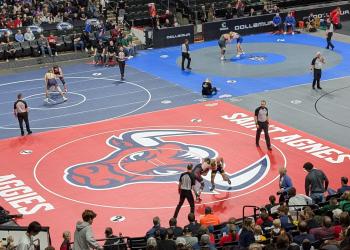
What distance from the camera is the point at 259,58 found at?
39125 mm

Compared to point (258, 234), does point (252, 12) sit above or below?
above

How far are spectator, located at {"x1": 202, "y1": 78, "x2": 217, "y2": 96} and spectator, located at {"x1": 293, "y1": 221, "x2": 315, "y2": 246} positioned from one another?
1832 cm

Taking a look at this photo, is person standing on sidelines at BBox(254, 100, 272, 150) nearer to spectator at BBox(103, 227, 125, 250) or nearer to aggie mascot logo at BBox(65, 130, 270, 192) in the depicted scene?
aggie mascot logo at BBox(65, 130, 270, 192)

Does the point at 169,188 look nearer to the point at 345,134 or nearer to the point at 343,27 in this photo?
the point at 345,134

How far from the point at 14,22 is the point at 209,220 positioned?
26862 mm

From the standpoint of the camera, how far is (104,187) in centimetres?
2258

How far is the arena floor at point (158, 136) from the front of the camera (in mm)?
21578

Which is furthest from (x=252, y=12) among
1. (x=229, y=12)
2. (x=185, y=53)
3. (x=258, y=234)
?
(x=258, y=234)

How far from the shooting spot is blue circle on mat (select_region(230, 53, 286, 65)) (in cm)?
3827

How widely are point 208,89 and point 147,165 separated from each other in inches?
348

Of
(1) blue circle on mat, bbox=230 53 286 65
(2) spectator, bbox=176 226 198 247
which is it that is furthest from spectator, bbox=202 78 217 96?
(2) spectator, bbox=176 226 198 247

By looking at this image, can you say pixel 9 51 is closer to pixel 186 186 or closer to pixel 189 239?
pixel 186 186

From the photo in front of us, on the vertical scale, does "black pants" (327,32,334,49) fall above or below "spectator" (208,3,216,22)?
below

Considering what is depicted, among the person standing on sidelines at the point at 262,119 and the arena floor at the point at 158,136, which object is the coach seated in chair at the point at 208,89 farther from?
the person standing on sidelines at the point at 262,119
